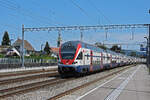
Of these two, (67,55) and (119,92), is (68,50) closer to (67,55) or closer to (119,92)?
(67,55)

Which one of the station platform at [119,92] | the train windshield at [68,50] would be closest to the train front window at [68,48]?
the train windshield at [68,50]

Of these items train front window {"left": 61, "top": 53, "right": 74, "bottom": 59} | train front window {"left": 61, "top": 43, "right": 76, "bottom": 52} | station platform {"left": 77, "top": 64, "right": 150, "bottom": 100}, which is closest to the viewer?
station platform {"left": 77, "top": 64, "right": 150, "bottom": 100}

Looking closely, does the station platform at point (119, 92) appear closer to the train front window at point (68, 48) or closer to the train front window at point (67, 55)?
the train front window at point (67, 55)

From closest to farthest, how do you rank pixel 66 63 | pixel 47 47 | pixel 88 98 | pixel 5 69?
1. pixel 88 98
2. pixel 66 63
3. pixel 5 69
4. pixel 47 47

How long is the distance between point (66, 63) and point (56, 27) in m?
17.1

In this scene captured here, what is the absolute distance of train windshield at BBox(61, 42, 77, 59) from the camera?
2043cm

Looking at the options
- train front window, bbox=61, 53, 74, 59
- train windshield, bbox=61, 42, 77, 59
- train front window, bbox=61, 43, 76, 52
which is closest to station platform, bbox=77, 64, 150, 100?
train front window, bbox=61, 53, 74, 59

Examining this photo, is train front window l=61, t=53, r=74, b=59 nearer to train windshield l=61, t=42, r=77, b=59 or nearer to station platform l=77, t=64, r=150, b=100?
train windshield l=61, t=42, r=77, b=59

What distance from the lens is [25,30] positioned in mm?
37625

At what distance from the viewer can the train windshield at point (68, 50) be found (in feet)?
67.0

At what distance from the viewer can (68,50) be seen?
2080cm

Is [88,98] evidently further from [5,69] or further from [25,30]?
[25,30]

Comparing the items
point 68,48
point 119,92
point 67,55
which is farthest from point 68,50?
point 119,92

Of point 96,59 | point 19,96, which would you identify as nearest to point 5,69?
point 96,59
